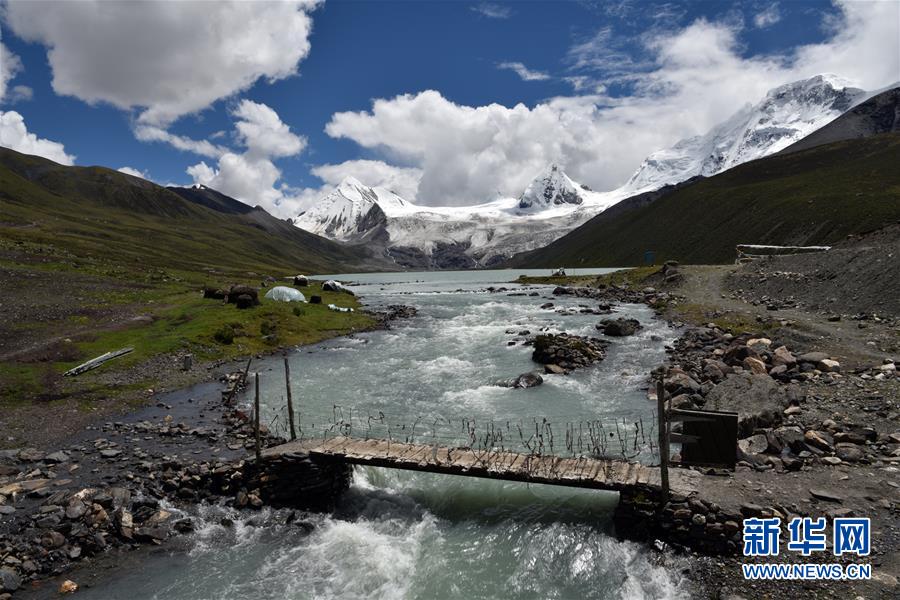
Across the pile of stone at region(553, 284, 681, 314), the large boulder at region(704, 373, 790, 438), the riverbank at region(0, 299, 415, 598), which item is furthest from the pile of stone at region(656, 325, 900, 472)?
the pile of stone at region(553, 284, 681, 314)

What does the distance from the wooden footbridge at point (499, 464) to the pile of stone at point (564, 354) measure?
18597 millimetres

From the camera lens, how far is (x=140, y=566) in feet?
50.9

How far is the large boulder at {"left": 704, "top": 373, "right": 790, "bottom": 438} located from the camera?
21.0 m

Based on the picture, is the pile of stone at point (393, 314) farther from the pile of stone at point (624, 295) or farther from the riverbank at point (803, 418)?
the riverbank at point (803, 418)

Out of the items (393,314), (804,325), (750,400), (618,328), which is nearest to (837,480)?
(750,400)

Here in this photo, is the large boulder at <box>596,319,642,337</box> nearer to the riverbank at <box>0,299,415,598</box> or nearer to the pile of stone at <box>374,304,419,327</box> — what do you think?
the pile of stone at <box>374,304,419,327</box>

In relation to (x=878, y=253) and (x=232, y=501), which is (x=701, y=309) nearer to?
(x=878, y=253)

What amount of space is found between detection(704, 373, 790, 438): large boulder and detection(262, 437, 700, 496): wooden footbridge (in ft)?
20.0

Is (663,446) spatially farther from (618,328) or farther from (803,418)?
(618,328)

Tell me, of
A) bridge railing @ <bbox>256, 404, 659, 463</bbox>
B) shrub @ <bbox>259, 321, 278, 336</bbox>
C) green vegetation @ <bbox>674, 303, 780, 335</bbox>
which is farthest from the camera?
shrub @ <bbox>259, 321, 278, 336</bbox>

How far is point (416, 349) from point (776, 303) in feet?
127

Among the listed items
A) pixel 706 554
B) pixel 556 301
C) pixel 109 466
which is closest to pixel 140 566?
pixel 109 466

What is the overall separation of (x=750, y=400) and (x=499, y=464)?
13.5m

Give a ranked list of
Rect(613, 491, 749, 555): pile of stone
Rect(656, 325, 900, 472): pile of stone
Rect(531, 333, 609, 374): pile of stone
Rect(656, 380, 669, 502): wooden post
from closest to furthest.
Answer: Rect(613, 491, 749, 555): pile of stone → Rect(656, 380, 669, 502): wooden post → Rect(656, 325, 900, 472): pile of stone → Rect(531, 333, 609, 374): pile of stone
